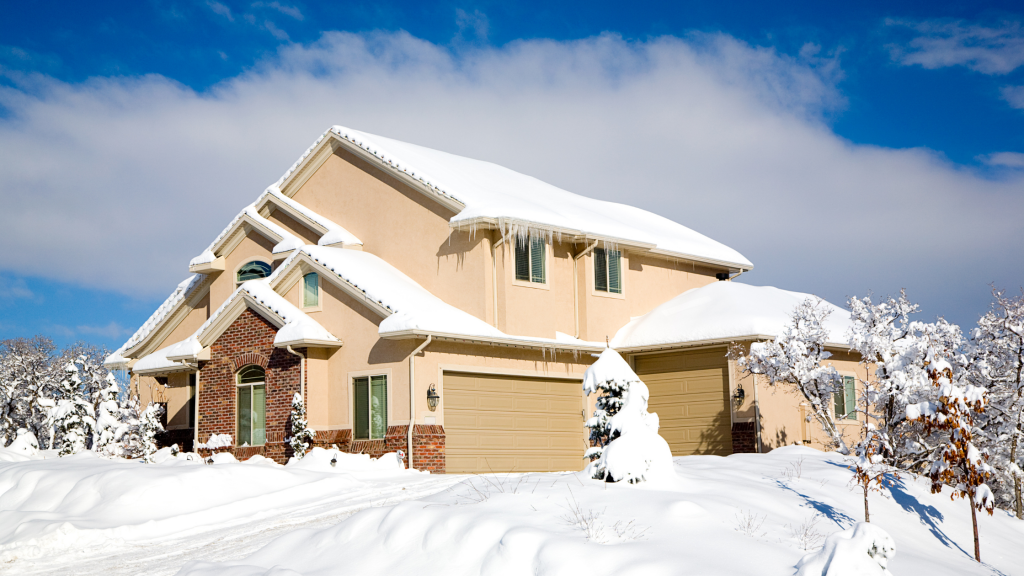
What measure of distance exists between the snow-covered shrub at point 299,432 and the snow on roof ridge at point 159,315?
24.2 feet

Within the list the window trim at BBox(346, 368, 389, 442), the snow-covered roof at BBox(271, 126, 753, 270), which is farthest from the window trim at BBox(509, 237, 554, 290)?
the window trim at BBox(346, 368, 389, 442)

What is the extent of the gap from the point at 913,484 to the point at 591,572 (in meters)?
8.98

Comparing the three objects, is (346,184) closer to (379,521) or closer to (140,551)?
(140,551)

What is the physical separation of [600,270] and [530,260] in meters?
2.36

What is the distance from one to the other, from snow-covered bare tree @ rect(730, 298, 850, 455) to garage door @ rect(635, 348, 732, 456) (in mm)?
3014

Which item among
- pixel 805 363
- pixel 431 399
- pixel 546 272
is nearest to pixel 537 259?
pixel 546 272

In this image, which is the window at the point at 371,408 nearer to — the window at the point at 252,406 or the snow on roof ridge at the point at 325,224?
the window at the point at 252,406

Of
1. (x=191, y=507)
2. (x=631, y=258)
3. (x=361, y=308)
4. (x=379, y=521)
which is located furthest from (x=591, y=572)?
(x=631, y=258)

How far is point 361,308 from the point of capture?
1859 centimetres

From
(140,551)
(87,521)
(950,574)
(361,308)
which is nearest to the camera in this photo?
(950,574)

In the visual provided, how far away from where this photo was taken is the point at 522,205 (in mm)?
20656

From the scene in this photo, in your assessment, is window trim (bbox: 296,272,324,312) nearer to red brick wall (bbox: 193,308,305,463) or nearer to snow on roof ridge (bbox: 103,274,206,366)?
red brick wall (bbox: 193,308,305,463)

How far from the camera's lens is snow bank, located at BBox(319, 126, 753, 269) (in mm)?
19703

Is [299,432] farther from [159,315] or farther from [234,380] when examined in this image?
[159,315]
